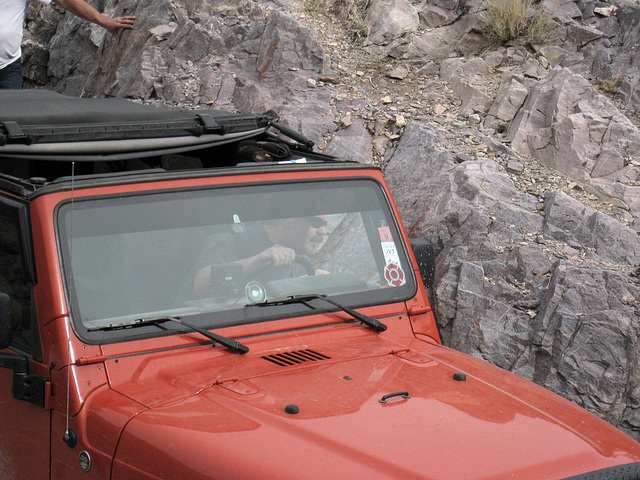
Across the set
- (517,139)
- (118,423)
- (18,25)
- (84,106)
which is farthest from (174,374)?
(517,139)

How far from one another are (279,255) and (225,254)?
0.25 m

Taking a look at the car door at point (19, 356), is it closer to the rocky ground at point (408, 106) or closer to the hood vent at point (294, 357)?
the hood vent at point (294, 357)

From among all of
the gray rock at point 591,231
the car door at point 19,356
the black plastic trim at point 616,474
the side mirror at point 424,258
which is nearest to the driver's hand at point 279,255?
the side mirror at point 424,258

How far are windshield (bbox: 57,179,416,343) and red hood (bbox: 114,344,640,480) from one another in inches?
16.7

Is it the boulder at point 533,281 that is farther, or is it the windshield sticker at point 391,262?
the boulder at point 533,281

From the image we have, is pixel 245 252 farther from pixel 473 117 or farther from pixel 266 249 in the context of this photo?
pixel 473 117

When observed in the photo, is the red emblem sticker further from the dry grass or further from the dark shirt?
the dry grass

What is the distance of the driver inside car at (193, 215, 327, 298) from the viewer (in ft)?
9.39

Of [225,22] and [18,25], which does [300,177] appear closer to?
[18,25]

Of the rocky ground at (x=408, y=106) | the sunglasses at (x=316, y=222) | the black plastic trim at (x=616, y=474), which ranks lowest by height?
the rocky ground at (x=408, y=106)

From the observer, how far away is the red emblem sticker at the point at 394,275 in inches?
130

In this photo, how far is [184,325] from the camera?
8.78ft

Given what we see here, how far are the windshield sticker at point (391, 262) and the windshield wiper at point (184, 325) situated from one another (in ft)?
2.90

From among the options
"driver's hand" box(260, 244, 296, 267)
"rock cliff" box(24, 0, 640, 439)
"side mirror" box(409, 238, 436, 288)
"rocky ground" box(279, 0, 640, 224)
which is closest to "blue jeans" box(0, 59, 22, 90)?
"rock cliff" box(24, 0, 640, 439)
